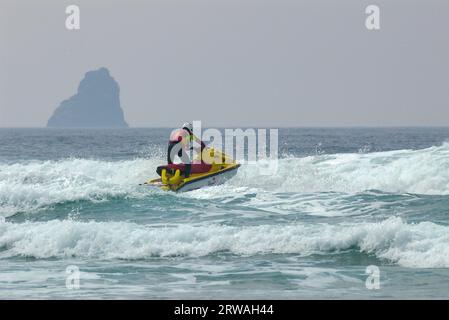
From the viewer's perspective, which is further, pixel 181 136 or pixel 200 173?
pixel 200 173

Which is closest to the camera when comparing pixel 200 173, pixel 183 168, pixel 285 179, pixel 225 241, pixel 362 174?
pixel 225 241

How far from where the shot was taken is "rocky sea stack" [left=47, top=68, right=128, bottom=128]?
184250mm

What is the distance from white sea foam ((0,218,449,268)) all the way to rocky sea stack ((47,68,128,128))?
556ft

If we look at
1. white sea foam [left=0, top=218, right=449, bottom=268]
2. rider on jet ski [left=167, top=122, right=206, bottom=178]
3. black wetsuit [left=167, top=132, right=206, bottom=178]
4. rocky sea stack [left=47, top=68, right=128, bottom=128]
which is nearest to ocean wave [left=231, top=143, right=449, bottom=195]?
black wetsuit [left=167, top=132, right=206, bottom=178]

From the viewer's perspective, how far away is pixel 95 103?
185 meters

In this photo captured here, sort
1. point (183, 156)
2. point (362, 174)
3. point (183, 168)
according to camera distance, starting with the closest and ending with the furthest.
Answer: point (183, 156), point (183, 168), point (362, 174)

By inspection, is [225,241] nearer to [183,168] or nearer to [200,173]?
[183,168]

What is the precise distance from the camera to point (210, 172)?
77.4ft

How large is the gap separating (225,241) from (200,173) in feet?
25.3

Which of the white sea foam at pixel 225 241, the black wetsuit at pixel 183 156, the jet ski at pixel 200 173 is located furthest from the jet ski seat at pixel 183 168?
the white sea foam at pixel 225 241

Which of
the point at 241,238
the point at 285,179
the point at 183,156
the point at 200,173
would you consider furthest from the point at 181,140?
the point at 241,238

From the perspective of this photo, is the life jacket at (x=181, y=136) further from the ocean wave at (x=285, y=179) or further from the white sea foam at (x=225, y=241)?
the white sea foam at (x=225, y=241)
